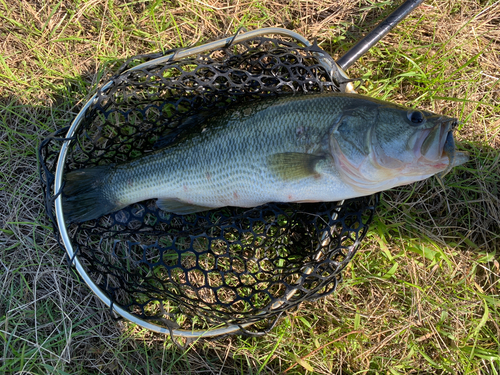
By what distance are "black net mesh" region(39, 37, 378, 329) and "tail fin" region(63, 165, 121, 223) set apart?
131 millimetres

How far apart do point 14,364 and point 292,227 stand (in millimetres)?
2557

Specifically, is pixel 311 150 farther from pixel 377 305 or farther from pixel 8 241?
pixel 8 241

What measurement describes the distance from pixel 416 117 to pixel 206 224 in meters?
1.75

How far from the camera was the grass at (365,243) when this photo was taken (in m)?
2.70

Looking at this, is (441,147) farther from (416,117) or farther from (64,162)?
(64,162)

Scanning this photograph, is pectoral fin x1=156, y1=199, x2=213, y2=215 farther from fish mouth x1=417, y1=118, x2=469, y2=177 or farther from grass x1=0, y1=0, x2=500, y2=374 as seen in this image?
fish mouth x1=417, y1=118, x2=469, y2=177

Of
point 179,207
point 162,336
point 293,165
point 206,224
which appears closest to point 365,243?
point 293,165

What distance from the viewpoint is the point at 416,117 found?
6.68ft

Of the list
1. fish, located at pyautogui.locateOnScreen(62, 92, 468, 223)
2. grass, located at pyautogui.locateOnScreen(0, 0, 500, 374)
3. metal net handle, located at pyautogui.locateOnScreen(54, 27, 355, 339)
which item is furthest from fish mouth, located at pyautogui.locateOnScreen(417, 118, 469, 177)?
grass, located at pyautogui.locateOnScreen(0, 0, 500, 374)

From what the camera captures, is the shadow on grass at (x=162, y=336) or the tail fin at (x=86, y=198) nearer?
the tail fin at (x=86, y=198)

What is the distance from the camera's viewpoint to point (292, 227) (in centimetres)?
270

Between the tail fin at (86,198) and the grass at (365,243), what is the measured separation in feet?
1.80

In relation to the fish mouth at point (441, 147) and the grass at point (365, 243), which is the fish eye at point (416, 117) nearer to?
the fish mouth at point (441, 147)

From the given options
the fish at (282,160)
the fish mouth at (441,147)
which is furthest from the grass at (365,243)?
the fish mouth at (441,147)
